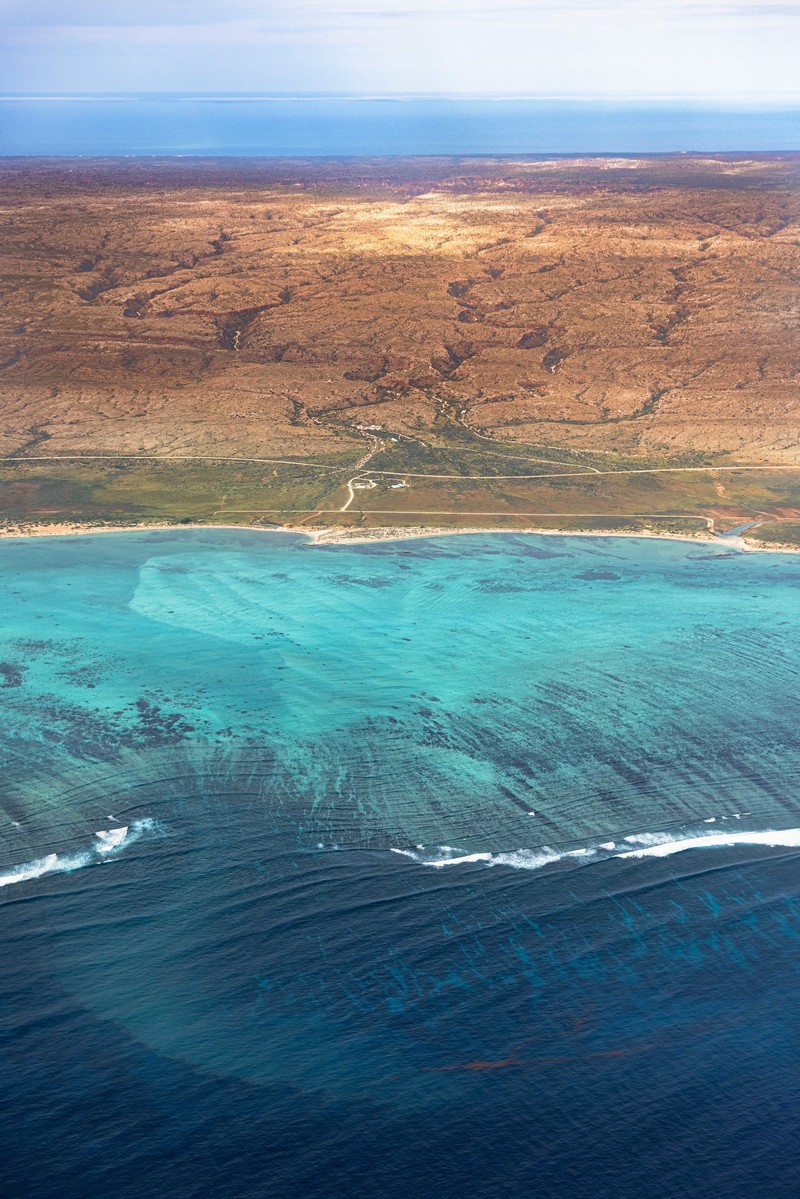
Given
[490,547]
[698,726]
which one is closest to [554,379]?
[490,547]

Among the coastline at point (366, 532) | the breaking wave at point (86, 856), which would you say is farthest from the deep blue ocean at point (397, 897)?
the coastline at point (366, 532)

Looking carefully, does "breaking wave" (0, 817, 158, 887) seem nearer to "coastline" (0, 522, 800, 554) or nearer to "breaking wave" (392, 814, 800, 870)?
"breaking wave" (392, 814, 800, 870)

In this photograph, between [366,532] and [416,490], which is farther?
[416,490]

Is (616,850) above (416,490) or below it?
below

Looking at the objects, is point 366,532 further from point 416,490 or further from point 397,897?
point 397,897

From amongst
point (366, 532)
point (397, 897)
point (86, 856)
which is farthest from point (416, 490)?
point (397, 897)

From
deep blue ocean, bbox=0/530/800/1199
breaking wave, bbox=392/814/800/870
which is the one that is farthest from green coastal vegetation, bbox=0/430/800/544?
breaking wave, bbox=392/814/800/870
